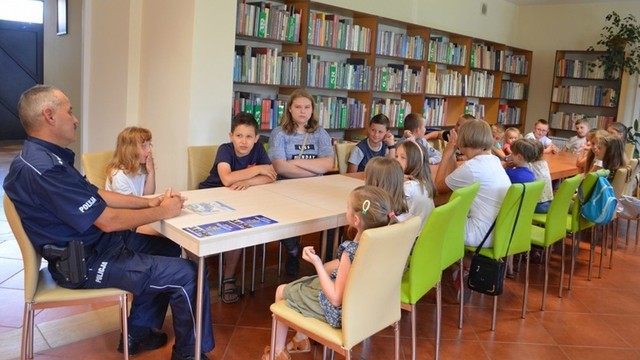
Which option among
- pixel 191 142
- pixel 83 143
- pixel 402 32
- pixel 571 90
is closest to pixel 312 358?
pixel 191 142

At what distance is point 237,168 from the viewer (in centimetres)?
324

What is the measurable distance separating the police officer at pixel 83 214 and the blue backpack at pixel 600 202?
2687mm

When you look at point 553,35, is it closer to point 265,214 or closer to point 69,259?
point 265,214

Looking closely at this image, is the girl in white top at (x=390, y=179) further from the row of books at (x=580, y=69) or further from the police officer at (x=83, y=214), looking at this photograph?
Result: the row of books at (x=580, y=69)

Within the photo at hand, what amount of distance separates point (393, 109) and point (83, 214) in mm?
4598

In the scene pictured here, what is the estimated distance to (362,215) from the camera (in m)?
2.04

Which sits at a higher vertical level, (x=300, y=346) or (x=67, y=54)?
(x=67, y=54)

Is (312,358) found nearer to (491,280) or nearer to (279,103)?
(491,280)

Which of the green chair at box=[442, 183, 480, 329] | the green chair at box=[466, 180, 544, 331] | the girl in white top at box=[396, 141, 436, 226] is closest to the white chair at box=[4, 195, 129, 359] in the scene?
the girl in white top at box=[396, 141, 436, 226]

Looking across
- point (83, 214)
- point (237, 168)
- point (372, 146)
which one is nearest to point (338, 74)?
point (372, 146)

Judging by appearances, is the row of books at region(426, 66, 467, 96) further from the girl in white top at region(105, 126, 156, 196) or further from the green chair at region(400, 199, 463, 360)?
the green chair at region(400, 199, 463, 360)

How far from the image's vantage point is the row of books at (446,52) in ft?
21.6

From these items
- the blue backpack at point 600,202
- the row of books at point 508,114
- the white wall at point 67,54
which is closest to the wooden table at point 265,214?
the blue backpack at point 600,202

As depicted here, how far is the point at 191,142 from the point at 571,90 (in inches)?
248
